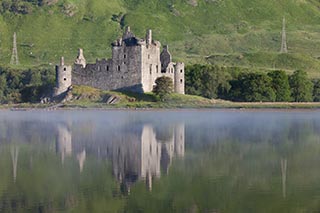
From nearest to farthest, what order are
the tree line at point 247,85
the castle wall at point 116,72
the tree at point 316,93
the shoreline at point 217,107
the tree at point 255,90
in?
1. the shoreline at point 217,107
2. the castle wall at point 116,72
3. the tree at point 255,90
4. the tree line at point 247,85
5. the tree at point 316,93

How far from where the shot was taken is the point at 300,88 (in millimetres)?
119688

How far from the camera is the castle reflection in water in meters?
42.7

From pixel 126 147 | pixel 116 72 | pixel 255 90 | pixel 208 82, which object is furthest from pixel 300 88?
pixel 126 147

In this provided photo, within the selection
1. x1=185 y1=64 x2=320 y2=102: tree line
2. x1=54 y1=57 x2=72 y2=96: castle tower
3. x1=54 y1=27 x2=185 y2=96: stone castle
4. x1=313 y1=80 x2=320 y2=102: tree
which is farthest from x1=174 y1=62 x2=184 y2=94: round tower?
x1=313 y1=80 x2=320 y2=102: tree

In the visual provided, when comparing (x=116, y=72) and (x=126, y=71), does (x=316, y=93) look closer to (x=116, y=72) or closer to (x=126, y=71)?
(x=126, y=71)

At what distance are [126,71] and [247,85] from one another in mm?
16775

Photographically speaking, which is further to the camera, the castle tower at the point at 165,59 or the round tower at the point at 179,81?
the castle tower at the point at 165,59

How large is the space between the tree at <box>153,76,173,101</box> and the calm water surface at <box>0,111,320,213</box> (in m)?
34.4

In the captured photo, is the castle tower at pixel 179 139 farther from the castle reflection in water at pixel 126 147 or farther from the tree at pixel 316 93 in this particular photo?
the tree at pixel 316 93

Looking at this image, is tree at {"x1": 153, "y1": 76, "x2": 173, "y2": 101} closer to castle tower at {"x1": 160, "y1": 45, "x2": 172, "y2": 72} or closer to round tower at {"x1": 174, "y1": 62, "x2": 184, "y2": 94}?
round tower at {"x1": 174, "y1": 62, "x2": 184, "y2": 94}

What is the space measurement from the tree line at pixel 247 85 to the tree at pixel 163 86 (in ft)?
34.8

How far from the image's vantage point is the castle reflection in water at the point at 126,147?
4266cm

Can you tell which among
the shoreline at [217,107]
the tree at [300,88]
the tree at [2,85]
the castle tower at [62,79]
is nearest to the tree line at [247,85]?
the tree at [300,88]

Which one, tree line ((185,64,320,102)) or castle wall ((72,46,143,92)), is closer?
castle wall ((72,46,143,92))
